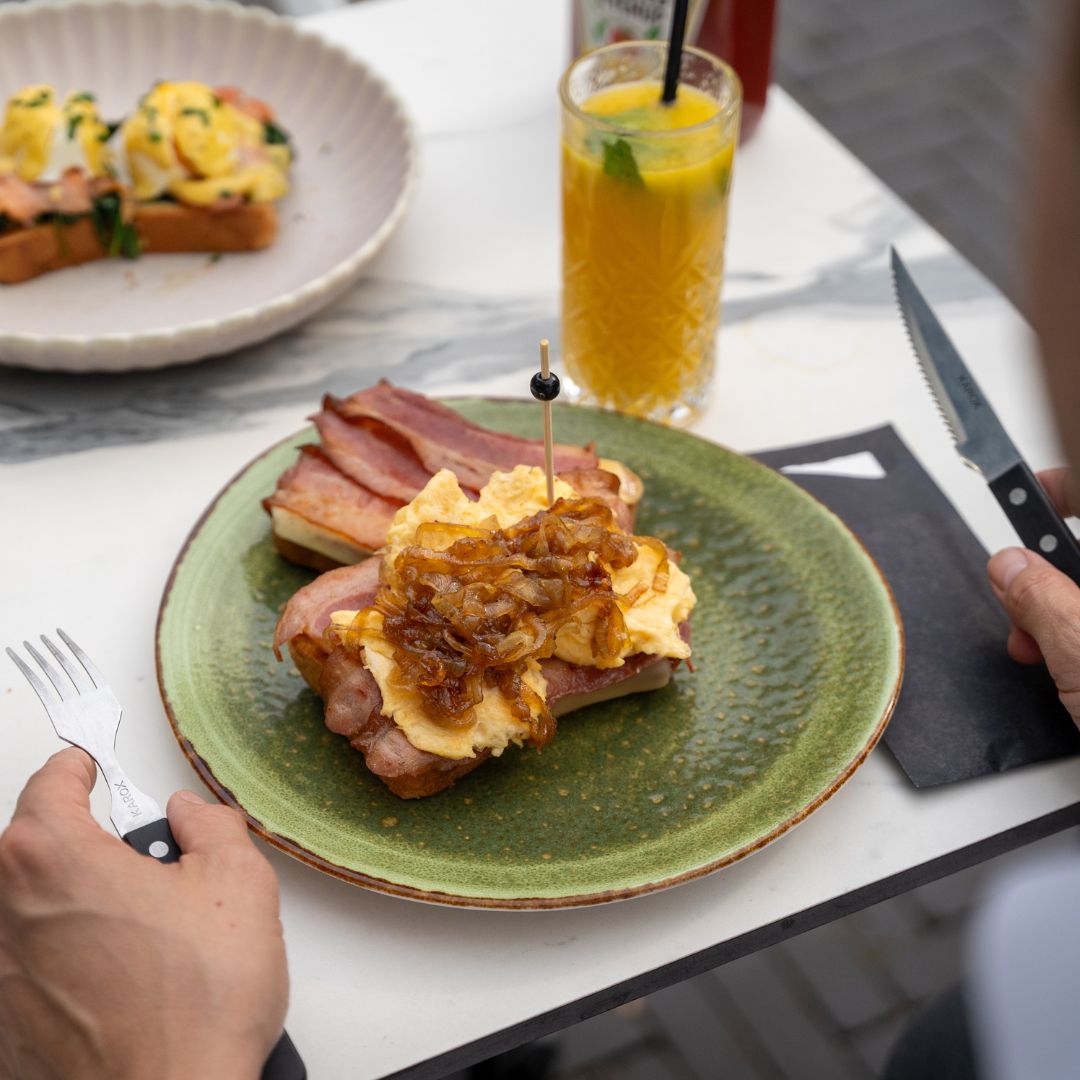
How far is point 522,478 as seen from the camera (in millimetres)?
1537

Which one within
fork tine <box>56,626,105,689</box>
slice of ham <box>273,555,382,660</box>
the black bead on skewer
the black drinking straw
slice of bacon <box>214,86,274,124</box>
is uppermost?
the black drinking straw

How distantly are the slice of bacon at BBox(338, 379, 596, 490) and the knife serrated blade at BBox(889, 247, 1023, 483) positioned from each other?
492mm

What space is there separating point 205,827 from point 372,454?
643 millimetres

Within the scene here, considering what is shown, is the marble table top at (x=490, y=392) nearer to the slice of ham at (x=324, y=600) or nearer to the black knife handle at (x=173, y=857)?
the black knife handle at (x=173, y=857)

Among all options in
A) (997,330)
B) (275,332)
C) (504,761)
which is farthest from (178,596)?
(997,330)

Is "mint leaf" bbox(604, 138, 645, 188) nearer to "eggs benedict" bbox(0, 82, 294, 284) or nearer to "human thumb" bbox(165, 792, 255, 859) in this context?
"eggs benedict" bbox(0, 82, 294, 284)

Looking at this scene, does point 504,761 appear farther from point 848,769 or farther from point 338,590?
point 848,769

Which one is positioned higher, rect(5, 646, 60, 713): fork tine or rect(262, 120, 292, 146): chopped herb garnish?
rect(262, 120, 292, 146): chopped herb garnish

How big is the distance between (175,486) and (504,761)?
766 millimetres

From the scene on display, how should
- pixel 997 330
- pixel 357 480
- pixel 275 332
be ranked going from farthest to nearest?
pixel 997 330, pixel 275 332, pixel 357 480

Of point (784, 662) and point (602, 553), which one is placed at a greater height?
point (602, 553)

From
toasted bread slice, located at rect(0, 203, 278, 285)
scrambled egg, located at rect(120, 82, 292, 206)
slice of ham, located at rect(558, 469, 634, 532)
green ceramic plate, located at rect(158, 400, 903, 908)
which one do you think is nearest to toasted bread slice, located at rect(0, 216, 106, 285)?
toasted bread slice, located at rect(0, 203, 278, 285)

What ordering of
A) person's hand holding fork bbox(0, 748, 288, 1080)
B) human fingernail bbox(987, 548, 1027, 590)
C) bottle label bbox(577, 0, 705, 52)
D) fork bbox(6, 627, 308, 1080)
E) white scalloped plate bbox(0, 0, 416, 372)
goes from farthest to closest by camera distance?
1. bottle label bbox(577, 0, 705, 52)
2. white scalloped plate bbox(0, 0, 416, 372)
3. human fingernail bbox(987, 548, 1027, 590)
4. fork bbox(6, 627, 308, 1080)
5. person's hand holding fork bbox(0, 748, 288, 1080)

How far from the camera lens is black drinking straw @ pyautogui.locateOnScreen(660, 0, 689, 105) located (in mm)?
1676
